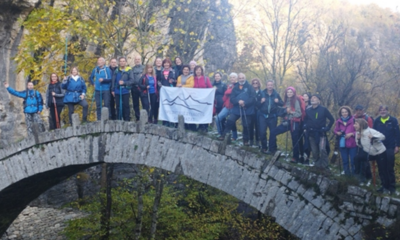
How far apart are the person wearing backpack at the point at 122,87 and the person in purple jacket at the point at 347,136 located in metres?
4.77

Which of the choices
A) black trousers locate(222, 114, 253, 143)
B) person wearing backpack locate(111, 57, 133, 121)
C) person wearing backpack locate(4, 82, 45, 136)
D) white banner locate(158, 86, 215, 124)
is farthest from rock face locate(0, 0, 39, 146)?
black trousers locate(222, 114, 253, 143)

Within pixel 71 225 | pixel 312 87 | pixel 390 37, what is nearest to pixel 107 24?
pixel 71 225

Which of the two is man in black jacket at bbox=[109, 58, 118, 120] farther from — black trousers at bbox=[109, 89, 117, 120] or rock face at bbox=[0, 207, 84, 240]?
rock face at bbox=[0, 207, 84, 240]

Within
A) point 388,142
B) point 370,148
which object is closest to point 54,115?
point 370,148

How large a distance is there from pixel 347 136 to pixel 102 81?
5.69 m

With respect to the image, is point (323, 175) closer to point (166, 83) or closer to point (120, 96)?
point (166, 83)

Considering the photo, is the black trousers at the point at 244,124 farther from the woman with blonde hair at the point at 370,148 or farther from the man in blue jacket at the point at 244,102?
the woman with blonde hair at the point at 370,148

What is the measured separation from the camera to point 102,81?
376 inches

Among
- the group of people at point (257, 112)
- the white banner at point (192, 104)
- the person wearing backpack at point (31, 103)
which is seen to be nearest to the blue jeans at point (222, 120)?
the group of people at point (257, 112)

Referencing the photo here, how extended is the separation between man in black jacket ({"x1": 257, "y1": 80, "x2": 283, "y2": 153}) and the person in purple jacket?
1240 mm

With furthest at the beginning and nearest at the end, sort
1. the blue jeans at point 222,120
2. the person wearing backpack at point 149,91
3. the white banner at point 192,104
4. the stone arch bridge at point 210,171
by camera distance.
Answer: the person wearing backpack at point 149,91 < the white banner at point 192,104 < the blue jeans at point 222,120 < the stone arch bridge at point 210,171

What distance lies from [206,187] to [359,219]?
35.7 ft

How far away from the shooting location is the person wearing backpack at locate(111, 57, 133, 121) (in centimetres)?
939

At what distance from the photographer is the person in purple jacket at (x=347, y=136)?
23.2ft
